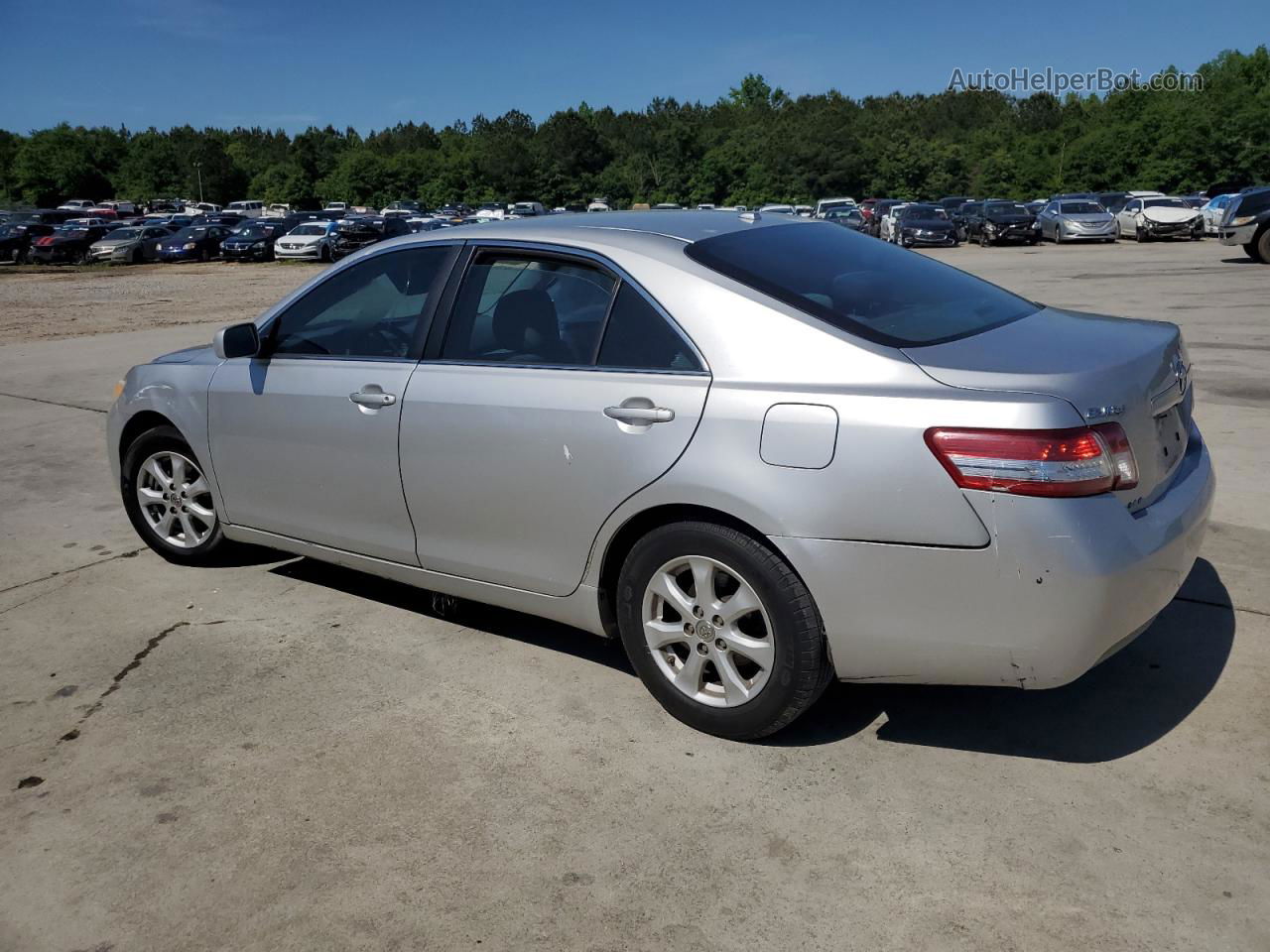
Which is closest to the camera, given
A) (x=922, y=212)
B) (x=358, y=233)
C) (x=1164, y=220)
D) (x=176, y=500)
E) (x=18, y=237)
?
(x=176, y=500)

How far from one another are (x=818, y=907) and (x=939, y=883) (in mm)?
328

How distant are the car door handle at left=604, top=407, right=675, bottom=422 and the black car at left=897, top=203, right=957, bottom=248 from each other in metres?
34.9

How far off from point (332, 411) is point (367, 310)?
1.45 feet

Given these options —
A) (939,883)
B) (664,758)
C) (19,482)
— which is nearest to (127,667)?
(664,758)

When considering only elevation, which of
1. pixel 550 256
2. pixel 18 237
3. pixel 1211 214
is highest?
pixel 550 256

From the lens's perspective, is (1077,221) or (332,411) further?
(1077,221)

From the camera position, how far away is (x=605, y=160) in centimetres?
11212

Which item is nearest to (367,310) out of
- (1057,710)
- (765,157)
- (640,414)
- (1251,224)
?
(640,414)

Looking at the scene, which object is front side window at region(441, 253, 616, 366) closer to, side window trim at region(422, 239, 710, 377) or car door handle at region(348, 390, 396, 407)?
side window trim at region(422, 239, 710, 377)

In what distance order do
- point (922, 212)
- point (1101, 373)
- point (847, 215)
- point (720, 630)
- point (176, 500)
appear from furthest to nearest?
point (922, 212) → point (847, 215) → point (176, 500) → point (720, 630) → point (1101, 373)

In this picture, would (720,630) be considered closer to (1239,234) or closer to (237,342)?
(237,342)

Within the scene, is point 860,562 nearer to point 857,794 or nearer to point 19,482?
point 857,794

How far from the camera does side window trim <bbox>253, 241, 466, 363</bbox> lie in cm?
430

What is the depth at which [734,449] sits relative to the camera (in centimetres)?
335
